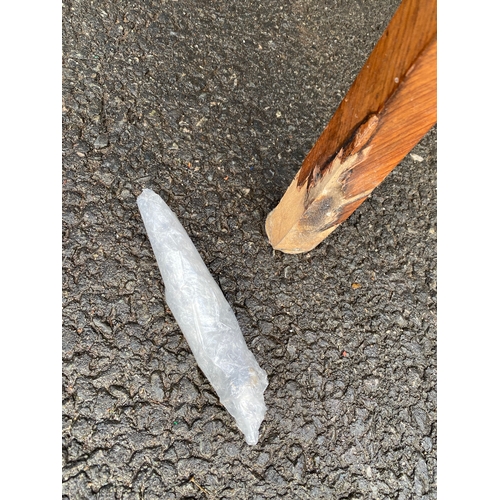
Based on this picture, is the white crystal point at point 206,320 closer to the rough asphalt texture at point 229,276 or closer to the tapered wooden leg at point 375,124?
the rough asphalt texture at point 229,276

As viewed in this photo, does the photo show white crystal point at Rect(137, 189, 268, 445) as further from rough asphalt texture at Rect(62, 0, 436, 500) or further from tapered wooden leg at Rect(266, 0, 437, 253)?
tapered wooden leg at Rect(266, 0, 437, 253)

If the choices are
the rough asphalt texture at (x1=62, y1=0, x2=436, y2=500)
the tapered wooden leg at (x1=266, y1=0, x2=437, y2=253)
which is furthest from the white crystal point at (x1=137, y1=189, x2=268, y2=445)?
the tapered wooden leg at (x1=266, y1=0, x2=437, y2=253)

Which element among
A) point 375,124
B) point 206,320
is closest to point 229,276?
point 206,320

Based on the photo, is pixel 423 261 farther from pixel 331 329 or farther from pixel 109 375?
pixel 109 375

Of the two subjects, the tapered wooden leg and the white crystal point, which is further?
the white crystal point
